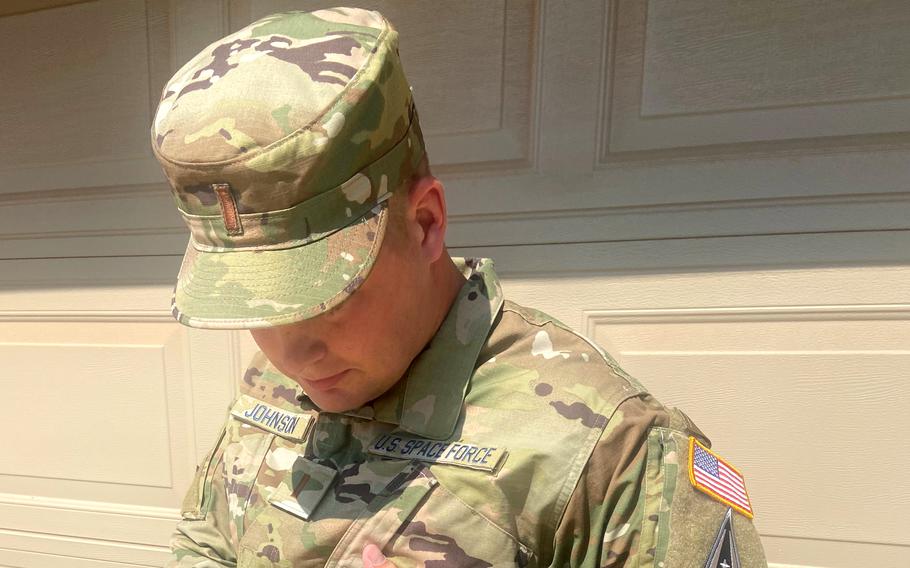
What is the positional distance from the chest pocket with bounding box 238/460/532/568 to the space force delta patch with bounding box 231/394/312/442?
11 cm

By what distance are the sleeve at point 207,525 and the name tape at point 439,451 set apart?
13.6 inches

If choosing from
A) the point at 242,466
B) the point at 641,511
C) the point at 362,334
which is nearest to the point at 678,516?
the point at 641,511

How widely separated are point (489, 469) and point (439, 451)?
8 centimetres

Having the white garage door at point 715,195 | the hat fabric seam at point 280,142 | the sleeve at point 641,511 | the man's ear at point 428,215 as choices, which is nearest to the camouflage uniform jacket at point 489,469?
the sleeve at point 641,511

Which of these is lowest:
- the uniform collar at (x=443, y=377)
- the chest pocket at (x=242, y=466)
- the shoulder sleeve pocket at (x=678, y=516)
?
the chest pocket at (x=242, y=466)

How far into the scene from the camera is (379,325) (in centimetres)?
65

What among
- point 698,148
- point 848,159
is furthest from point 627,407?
point 848,159

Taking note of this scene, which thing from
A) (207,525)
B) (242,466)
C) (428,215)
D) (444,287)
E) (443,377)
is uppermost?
(428,215)

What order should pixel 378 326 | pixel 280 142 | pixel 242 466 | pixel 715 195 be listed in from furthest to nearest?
pixel 715 195 → pixel 242 466 → pixel 378 326 → pixel 280 142

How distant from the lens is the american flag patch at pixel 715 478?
655 millimetres

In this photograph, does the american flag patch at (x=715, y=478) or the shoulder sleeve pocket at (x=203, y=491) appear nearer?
the american flag patch at (x=715, y=478)

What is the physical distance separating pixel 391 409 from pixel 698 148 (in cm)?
89

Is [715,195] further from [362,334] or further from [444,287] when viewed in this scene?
[362,334]

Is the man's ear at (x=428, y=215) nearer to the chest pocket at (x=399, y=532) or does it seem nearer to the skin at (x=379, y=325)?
the skin at (x=379, y=325)
